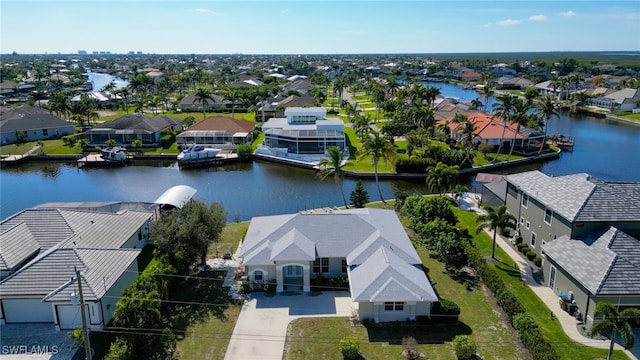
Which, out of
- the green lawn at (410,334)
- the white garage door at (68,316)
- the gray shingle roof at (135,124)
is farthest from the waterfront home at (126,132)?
the green lawn at (410,334)

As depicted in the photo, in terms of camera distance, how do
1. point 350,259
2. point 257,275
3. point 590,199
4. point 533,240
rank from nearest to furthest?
point 350,259, point 590,199, point 257,275, point 533,240

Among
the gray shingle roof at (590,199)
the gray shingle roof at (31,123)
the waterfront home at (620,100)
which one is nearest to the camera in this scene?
the gray shingle roof at (590,199)

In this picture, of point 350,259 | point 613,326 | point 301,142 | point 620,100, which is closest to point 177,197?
point 350,259

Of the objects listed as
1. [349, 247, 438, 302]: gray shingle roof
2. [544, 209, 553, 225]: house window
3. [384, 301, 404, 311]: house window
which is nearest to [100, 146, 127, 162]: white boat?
[349, 247, 438, 302]: gray shingle roof

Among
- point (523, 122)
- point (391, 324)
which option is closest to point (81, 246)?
point (391, 324)

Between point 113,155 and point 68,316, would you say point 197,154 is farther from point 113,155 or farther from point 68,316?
point 68,316

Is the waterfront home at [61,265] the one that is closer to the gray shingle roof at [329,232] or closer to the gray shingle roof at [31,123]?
the gray shingle roof at [329,232]

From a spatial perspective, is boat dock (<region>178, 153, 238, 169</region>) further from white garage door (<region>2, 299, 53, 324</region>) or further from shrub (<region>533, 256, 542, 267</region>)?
shrub (<region>533, 256, 542, 267</region>)
